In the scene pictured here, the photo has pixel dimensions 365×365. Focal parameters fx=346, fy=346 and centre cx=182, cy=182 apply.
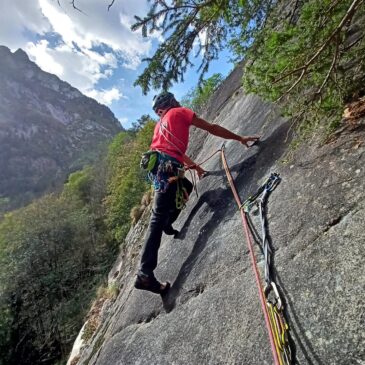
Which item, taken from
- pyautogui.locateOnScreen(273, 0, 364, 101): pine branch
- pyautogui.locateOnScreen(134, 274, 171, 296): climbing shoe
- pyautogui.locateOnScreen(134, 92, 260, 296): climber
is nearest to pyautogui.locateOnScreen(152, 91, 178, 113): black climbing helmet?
pyautogui.locateOnScreen(134, 92, 260, 296): climber

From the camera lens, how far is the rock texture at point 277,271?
6.51ft

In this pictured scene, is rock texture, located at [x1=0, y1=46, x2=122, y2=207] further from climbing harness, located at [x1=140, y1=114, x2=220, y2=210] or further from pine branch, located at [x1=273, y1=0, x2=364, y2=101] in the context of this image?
pine branch, located at [x1=273, y1=0, x2=364, y2=101]

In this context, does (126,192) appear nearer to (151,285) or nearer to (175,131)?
(175,131)

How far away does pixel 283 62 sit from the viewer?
113 inches

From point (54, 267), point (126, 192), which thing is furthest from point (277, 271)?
point (126, 192)

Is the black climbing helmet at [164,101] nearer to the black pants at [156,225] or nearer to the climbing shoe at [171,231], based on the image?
the black pants at [156,225]

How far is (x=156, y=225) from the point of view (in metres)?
3.95

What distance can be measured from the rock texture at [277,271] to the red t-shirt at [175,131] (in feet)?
2.43

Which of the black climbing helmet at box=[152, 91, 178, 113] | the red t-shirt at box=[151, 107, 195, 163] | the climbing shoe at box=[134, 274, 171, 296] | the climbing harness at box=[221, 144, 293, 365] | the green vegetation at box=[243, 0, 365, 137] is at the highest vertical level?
the black climbing helmet at box=[152, 91, 178, 113]

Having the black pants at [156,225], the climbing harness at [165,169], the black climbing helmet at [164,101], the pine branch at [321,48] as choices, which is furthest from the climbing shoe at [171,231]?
the pine branch at [321,48]

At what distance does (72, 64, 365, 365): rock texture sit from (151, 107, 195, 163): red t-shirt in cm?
74

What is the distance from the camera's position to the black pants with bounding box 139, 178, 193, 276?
150 inches

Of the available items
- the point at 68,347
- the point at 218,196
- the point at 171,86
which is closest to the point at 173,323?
the point at 218,196

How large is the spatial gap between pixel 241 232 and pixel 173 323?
1088mm
